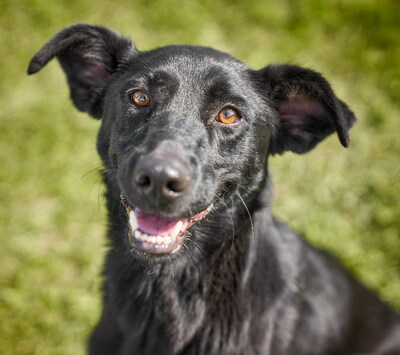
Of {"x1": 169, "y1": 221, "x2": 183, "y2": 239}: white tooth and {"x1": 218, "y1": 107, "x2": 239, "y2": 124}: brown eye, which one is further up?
{"x1": 218, "y1": 107, "x2": 239, "y2": 124}: brown eye

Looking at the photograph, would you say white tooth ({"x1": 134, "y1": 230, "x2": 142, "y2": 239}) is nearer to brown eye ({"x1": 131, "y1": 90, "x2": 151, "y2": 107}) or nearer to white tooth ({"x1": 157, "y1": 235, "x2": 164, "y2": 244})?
white tooth ({"x1": 157, "y1": 235, "x2": 164, "y2": 244})

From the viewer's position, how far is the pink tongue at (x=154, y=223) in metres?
2.26

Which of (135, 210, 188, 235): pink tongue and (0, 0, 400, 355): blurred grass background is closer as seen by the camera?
(135, 210, 188, 235): pink tongue

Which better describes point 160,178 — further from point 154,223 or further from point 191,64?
point 191,64

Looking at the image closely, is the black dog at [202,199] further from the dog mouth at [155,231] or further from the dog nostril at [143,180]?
the dog nostril at [143,180]

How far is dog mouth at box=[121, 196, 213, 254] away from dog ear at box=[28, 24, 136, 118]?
2.88 ft

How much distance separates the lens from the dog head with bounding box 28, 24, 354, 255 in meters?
2.13

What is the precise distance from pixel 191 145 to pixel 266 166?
65 cm

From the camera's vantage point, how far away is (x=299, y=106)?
2768 millimetres

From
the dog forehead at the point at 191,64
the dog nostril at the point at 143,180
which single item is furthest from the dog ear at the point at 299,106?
the dog nostril at the point at 143,180

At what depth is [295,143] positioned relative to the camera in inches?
110

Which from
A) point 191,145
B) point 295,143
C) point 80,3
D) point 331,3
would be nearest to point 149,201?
point 191,145

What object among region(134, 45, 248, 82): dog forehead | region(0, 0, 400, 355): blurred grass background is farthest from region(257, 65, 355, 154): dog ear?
region(0, 0, 400, 355): blurred grass background

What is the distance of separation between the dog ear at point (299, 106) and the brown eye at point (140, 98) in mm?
724
